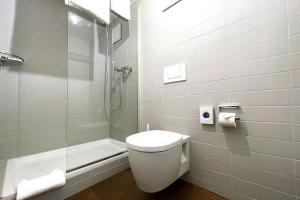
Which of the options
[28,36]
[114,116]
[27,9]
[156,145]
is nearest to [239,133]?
[156,145]

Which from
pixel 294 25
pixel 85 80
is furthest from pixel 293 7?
pixel 85 80

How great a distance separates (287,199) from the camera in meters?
0.69

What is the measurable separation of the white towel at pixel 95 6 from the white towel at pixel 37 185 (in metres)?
1.35

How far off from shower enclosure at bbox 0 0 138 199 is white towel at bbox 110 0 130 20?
0.09 metres

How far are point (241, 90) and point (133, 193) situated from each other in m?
1.07

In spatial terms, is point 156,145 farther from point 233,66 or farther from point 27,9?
point 27,9

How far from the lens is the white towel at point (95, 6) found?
114cm

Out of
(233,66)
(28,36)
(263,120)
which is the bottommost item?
(263,120)

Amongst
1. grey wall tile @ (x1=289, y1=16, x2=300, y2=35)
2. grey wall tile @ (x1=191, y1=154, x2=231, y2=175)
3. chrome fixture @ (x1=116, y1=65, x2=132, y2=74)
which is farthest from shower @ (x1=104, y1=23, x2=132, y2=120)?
grey wall tile @ (x1=289, y1=16, x2=300, y2=35)

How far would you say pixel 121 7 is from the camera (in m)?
1.45

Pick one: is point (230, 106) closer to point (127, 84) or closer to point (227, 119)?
point (227, 119)

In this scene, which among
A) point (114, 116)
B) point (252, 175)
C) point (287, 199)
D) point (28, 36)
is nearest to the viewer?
point (287, 199)

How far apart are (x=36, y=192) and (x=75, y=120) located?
84cm

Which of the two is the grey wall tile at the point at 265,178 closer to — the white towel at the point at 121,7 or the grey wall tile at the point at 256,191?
the grey wall tile at the point at 256,191
